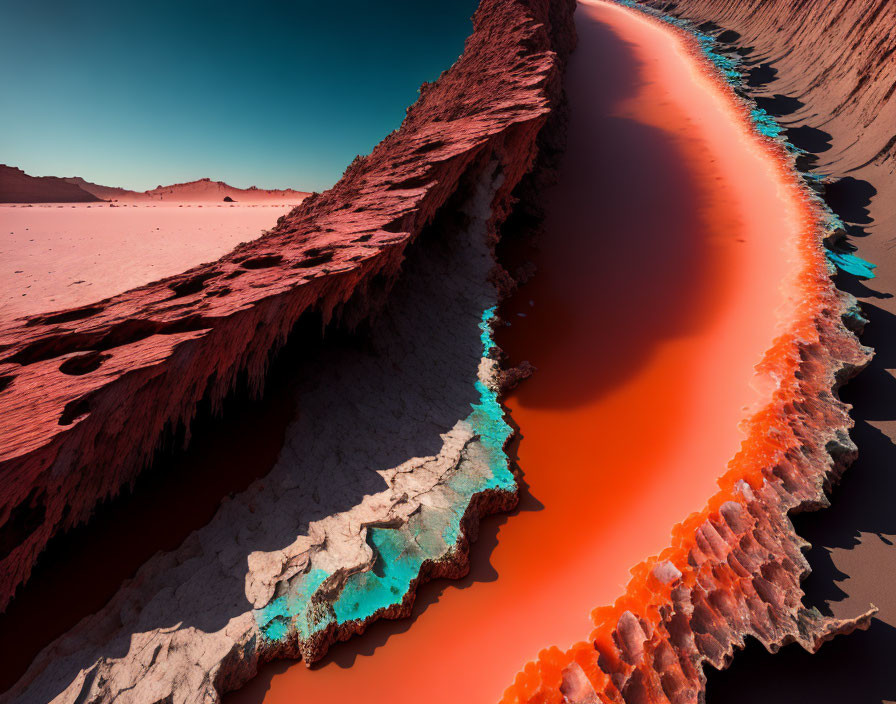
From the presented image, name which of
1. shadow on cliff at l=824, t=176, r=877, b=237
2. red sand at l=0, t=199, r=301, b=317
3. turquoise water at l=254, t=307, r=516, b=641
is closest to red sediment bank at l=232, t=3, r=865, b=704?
turquoise water at l=254, t=307, r=516, b=641

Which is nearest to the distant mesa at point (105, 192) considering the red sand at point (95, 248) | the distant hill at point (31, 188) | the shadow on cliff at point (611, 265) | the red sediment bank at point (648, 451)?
the distant hill at point (31, 188)

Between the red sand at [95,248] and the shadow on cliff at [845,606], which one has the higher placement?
the red sand at [95,248]

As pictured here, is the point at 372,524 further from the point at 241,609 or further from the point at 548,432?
the point at 548,432

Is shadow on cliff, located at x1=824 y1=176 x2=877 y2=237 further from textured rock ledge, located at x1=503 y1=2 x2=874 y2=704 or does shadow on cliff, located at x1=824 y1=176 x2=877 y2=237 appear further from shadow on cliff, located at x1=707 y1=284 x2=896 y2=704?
textured rock ledge, located at x1=503 y1=2 x2=874 y2=704

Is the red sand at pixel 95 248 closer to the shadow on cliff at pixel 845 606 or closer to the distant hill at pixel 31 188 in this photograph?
the shadow on cliff at pixel 845 606

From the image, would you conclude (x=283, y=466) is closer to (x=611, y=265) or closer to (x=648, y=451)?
(x=648, y=451)

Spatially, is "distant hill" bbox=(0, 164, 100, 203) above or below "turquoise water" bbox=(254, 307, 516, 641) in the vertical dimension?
above
